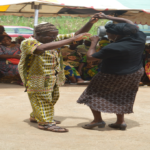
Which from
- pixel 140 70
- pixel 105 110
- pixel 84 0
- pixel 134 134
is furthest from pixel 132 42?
pixel 84 0

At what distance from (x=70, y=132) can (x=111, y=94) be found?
0.71 metres

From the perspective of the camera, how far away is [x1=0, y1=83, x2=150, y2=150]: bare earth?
2.88 meters

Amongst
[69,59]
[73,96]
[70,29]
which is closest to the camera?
[73,96]

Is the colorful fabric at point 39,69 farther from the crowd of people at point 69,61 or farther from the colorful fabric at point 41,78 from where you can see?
the crowd of people at point 69,61

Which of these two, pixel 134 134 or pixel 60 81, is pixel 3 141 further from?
pixel 134 134

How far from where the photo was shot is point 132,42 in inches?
129

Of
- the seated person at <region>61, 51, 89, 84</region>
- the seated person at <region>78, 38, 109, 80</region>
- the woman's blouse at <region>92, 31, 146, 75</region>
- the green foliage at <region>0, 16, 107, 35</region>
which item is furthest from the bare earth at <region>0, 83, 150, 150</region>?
the green foliage at <region>0, 16, 107, 35</region>

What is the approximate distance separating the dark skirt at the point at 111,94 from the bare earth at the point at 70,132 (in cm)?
32

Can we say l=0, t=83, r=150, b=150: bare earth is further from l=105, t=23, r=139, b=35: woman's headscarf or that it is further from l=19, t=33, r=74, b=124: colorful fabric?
l=105, t=23, r=139, b=35: woman's headscarf

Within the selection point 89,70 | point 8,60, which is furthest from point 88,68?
point 8,60

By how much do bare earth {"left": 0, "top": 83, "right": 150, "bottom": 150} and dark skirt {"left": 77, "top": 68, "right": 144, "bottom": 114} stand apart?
32 centimetres

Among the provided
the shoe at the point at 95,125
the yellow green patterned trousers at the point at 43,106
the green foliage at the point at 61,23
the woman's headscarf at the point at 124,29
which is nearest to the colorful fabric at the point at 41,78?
the yellow green patterned trousers at the point at 43,106

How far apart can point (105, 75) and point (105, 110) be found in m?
0.44

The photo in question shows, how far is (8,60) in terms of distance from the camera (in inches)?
288
